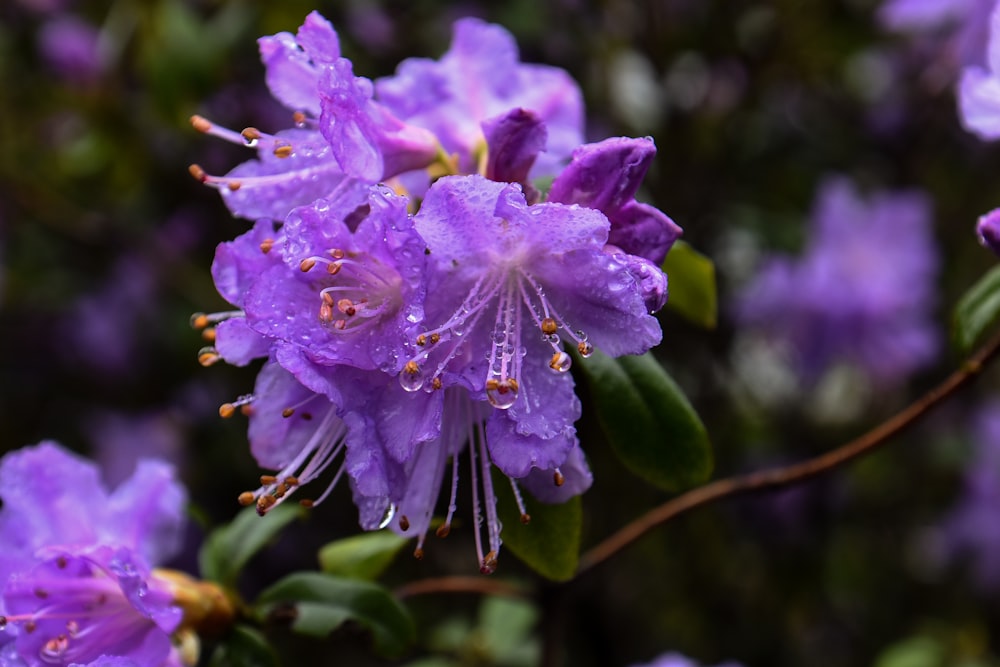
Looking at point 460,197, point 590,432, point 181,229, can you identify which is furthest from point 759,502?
point 460,197

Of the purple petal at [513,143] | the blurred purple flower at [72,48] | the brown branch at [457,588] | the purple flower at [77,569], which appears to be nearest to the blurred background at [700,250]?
the blurred purple flower at [72,48]

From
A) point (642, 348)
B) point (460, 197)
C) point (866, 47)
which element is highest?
point (460, 197)

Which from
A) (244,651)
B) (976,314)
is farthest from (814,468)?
(244,651)

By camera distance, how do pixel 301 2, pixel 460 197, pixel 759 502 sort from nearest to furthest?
pixel 460 197
pixel 301 2
pixel 759 502

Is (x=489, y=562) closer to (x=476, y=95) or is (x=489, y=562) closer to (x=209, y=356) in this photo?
(x=209, y=356)

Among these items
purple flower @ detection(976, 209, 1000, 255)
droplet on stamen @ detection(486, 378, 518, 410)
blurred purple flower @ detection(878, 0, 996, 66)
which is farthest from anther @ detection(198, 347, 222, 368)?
blurred purple flower @ detection(878, 0, 996, 66)

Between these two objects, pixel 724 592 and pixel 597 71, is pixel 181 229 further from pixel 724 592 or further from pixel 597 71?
pixel 724 592

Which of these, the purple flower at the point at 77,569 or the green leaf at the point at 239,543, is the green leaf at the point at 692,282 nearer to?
the green leaf at the point at 239,543
